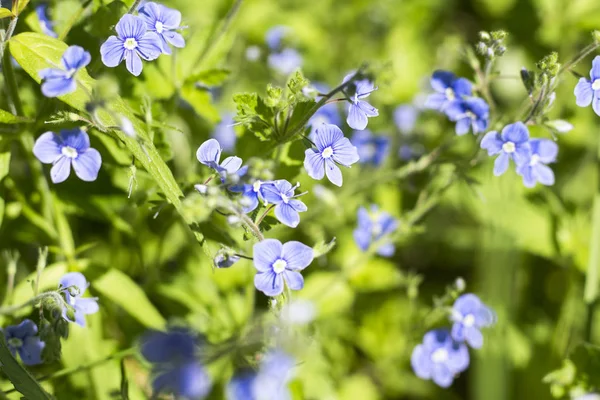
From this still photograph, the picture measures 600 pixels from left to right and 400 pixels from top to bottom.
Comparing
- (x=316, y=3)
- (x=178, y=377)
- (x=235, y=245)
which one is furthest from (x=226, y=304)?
(x=316, y=3)

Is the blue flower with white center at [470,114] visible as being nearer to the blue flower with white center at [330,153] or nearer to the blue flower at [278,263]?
the blue flower with white center at [330,153]

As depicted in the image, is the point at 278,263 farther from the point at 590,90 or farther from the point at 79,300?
the point at 590,90

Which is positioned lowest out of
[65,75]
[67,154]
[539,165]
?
[67,154]

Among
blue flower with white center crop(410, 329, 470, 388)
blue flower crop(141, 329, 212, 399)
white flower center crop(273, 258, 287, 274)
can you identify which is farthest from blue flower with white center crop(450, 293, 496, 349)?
blue flower crop(141, 329, 212, 399)

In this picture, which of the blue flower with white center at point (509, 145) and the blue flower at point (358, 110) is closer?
the blue flower at point (358, 110)

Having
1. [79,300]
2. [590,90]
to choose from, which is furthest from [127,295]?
[590,90]

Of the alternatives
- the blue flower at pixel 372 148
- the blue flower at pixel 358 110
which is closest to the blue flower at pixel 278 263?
the blue flower at pixel 358 110
